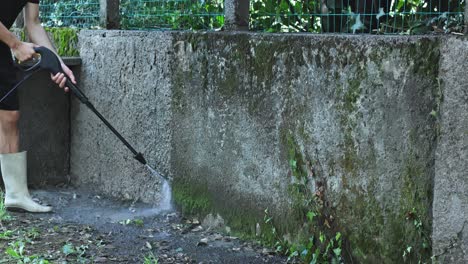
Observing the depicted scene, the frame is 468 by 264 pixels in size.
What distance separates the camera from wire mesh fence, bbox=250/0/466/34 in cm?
422

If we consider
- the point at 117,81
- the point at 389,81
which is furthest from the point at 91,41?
the point at 389,81

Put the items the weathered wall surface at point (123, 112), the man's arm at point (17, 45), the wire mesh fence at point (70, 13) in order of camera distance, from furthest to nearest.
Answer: the wire mesh fence at point (70, 13) < the weathered wall surface at point (123, 112) < the man's arm at point (17, 45)

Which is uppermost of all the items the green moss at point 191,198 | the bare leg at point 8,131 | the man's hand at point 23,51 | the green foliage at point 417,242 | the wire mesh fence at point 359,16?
the wire mesh fence at point 359,16

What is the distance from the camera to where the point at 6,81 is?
582 cm

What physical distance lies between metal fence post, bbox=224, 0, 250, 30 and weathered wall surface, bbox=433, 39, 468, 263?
5.92 feet

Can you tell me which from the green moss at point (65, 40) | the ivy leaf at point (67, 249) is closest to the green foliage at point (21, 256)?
the ivy leaf at point (67, 249)

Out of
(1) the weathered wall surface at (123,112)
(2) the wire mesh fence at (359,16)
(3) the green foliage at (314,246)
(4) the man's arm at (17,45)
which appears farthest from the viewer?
(1) the weathered wall surface at (123,112)

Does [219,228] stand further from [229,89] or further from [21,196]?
[21,196]

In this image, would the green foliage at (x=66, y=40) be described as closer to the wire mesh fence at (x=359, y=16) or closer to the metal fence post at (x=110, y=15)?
the metal fence post at (x=110, y=15)

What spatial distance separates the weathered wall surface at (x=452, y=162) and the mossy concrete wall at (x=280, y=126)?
6cm

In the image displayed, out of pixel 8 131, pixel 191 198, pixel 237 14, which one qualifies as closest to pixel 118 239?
pixel 191 198

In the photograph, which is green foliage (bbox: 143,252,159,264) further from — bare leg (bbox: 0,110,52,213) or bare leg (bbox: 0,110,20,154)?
bare leg (bbox: 0,110,20,154)

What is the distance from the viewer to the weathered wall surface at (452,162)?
12.5ft

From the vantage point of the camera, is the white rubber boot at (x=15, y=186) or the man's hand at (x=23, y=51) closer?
the man's hand at (x=23, y=51)
